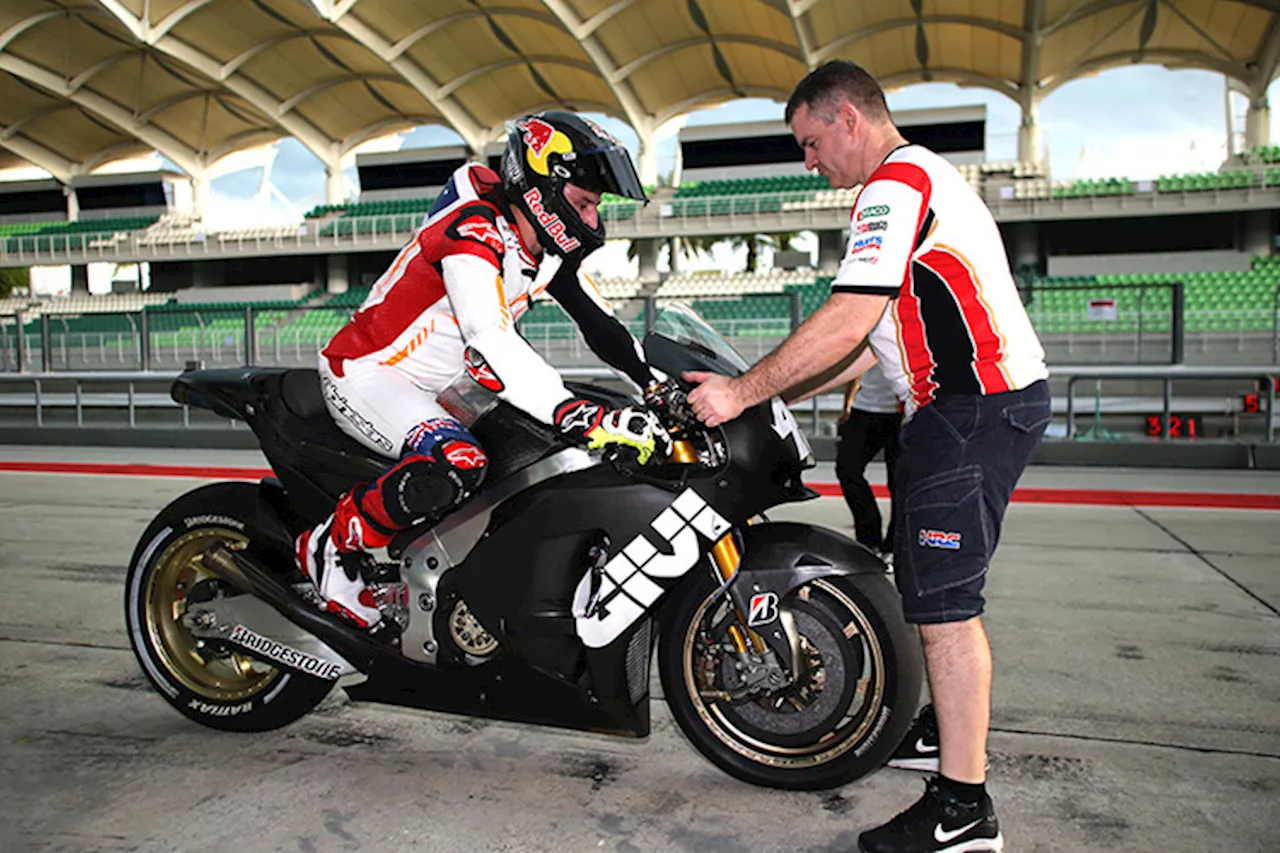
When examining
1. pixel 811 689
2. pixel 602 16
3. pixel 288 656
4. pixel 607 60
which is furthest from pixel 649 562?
pixel 607 60

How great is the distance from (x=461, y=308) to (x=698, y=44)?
126ft

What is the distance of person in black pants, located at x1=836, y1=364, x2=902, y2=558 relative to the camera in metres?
6.21

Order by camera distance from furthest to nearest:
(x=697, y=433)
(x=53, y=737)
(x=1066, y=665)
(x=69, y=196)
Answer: (x=69, y=196), (x=1066, y=665), (x=53, y=737), (x=697, y=433)

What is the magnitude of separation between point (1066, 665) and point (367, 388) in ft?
10.0

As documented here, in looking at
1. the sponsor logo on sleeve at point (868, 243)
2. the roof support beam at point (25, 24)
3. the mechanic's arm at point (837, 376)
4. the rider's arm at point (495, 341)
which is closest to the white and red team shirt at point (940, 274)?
the sponsor logo on sleeve at point (868, 243)

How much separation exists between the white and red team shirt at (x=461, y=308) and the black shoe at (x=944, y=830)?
1.41m

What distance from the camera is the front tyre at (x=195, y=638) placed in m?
3.67

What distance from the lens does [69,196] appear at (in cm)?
5175

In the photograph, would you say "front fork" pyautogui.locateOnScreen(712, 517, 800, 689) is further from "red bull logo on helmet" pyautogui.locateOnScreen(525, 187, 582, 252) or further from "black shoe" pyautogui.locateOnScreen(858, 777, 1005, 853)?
"red bull logo on helmet" pyautogui.locateOnScreen(525, 187, 582, 252)

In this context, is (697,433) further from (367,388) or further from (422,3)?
(422,3)

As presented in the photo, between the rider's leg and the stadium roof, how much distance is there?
33.6 m

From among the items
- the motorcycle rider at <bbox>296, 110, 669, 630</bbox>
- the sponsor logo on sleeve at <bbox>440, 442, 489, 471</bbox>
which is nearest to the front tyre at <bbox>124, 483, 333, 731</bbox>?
the motorcycle rider at <bbox>296, 110, 669, 630</bbox>

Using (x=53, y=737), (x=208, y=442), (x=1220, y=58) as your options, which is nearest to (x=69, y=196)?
(x=208, y=442)

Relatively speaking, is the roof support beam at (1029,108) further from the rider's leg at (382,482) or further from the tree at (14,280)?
the tree at (14,280)
